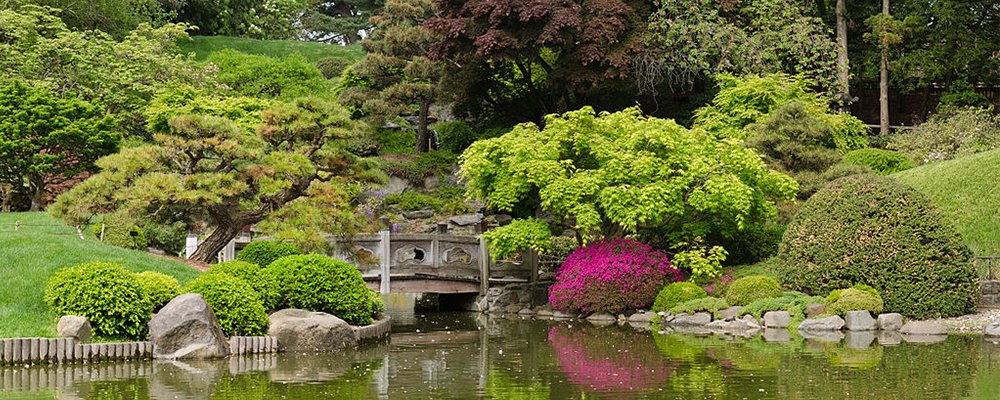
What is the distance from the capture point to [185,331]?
17391 mm

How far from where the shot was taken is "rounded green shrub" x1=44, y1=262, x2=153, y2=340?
17.4 m

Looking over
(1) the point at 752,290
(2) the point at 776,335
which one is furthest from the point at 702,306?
(2) the point at 776,335

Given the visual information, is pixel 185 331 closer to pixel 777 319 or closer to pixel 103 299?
pixel 103 299

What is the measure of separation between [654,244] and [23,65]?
2048cm

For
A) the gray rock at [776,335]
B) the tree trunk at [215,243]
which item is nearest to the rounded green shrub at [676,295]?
the gray rock at [776,335]

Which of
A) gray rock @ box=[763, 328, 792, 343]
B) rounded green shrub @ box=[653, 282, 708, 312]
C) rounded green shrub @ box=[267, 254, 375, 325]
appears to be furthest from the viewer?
rounded green shrub @ box=[653, 282, 708, 312]

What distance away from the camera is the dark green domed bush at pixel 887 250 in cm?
2236

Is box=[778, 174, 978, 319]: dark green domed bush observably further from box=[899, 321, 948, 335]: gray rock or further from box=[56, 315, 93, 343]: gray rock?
box=[56, 315, 93, 343]: gray rock

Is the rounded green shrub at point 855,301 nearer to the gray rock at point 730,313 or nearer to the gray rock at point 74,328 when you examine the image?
the gray rock at point 730,313

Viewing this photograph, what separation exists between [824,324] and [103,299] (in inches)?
497

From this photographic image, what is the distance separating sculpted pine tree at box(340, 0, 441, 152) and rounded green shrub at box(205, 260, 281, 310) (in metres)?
19.6

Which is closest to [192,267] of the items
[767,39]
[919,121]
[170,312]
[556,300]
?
[170,312]

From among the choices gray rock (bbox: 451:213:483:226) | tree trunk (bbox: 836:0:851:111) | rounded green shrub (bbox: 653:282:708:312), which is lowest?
rounded green shrub (bbox: 653:282:708:312)

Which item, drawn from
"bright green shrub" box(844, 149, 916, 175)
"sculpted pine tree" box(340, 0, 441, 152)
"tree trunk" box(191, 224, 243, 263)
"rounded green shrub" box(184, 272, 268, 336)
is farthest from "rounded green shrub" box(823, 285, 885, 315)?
"sculpted pine tree" box(340, 0, 441, 152)
